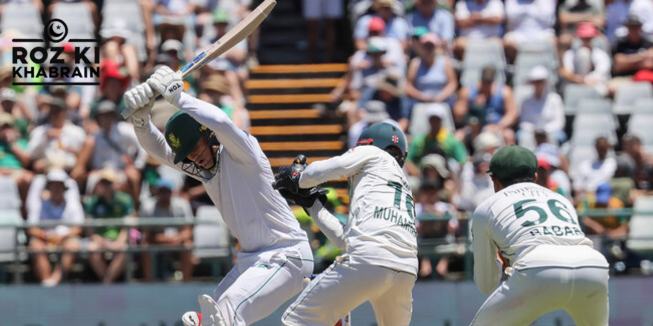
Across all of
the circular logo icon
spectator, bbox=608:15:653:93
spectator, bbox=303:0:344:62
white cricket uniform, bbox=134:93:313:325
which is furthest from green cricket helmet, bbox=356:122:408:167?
the circular logo icon

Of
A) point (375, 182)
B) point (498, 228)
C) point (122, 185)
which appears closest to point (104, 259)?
point (122, 185)

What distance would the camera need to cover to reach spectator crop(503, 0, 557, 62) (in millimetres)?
12992

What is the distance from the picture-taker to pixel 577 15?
13.2 meters

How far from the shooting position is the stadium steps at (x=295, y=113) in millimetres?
12484

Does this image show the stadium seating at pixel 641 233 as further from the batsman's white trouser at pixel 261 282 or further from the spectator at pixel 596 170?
the batsman's white trouser at pixel 261 282

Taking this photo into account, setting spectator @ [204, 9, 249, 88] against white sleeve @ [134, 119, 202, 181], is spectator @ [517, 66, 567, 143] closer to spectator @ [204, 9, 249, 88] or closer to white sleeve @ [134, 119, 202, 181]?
spectator @ [204, 9, 249, 88]

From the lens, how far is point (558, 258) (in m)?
6.07

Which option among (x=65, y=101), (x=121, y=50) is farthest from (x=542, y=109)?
(x=65, y=101)

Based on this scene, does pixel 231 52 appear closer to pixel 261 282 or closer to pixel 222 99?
pixel 222 99

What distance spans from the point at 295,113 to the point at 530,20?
291 cm

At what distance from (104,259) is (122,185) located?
0.90m

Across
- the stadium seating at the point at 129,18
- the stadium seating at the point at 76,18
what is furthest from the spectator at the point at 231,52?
the stadium seating at the point at 76,18

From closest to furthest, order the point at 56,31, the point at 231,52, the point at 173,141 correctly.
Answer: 1. the point at 173,141
2. the point at 231,52
3. the point at 56,31

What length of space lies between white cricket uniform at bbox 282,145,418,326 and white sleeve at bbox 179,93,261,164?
37 centimetres
